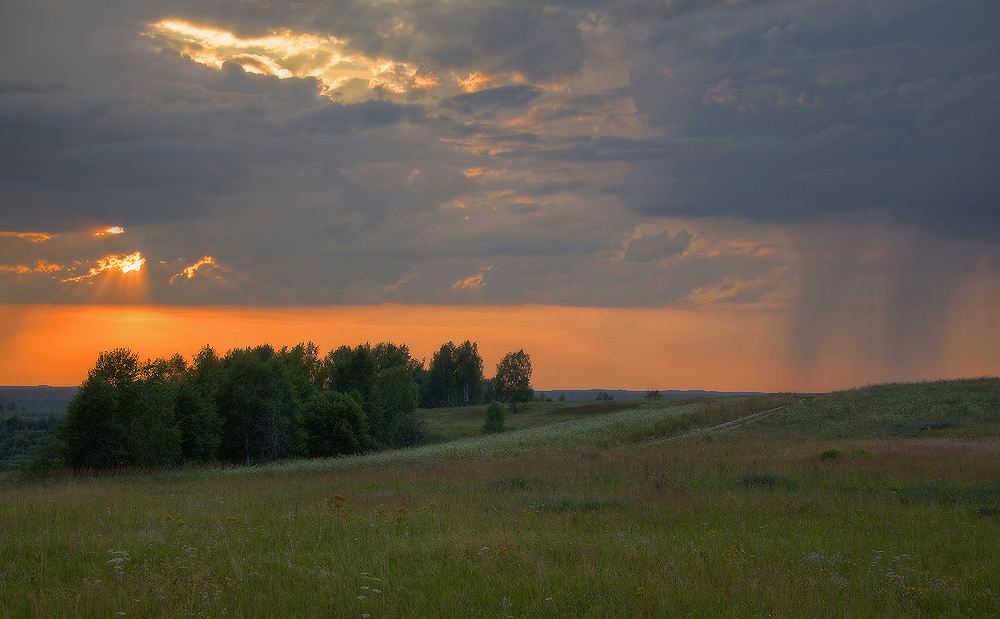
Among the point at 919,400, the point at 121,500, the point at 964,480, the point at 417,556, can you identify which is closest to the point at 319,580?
the point at 417,556

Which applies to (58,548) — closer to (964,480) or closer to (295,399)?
(964,480)

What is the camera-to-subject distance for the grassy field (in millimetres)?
7738

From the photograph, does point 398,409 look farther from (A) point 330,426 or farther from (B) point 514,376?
(B) point 514,376

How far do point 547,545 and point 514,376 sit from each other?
13763cm

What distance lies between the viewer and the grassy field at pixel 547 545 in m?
7.74

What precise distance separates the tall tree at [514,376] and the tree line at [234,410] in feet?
163

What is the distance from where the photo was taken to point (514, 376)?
483 ft

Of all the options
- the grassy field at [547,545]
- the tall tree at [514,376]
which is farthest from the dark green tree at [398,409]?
the grassy field at [547,545]

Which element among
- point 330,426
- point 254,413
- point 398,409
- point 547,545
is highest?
point 547,545

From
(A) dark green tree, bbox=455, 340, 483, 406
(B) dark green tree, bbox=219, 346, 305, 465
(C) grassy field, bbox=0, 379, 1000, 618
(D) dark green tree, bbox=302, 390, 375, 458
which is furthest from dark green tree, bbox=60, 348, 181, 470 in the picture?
(A) dark green tree, bbox=455, 340, 483, 406

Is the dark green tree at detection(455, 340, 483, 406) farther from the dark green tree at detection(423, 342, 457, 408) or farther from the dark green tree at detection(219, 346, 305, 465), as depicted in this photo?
the dark green tree at detection(219, 346, 305, 465)

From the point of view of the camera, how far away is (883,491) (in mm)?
16328

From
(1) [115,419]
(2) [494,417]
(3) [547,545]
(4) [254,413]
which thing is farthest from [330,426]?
(3) [547,545]

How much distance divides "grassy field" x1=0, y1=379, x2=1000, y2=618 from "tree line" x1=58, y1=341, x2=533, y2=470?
3012 centimetres
